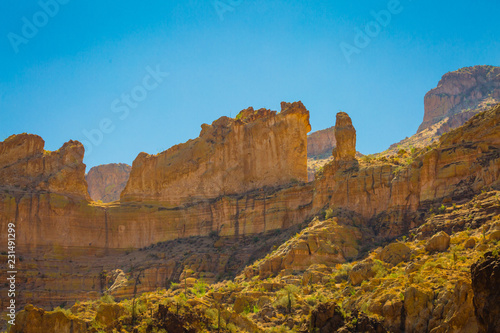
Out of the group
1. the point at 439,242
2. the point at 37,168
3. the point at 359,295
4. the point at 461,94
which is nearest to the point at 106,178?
the point at 37,168

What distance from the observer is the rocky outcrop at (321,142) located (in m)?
139

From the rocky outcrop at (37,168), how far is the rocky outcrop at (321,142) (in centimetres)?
7234

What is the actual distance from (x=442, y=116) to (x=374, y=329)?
102553mm

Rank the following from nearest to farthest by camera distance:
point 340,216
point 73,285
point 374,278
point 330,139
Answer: point 374,278
point 340,216
point 73,285
point 330,139

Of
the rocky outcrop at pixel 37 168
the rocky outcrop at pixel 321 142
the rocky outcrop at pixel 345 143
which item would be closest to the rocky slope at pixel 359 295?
the rocky outcrop at pixel 345 143

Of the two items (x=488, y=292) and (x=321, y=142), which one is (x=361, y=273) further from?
(x=321, y=142)

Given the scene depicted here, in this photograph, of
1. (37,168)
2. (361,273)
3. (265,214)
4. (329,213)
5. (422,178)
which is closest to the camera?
(361,273)

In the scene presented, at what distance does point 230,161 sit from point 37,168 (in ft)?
70.0

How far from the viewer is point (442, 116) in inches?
5044

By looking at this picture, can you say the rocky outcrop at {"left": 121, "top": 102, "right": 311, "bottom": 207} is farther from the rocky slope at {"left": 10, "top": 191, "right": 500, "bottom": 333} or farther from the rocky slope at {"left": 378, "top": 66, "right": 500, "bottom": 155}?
the rocky slope at {"left": 378, "top": 66, "right": 500, "bottom": 155}

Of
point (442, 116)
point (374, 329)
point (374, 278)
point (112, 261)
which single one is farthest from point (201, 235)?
point (442, 116)

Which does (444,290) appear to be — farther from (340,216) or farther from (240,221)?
(240,221)

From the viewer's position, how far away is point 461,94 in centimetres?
12788

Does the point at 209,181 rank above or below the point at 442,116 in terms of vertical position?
below
